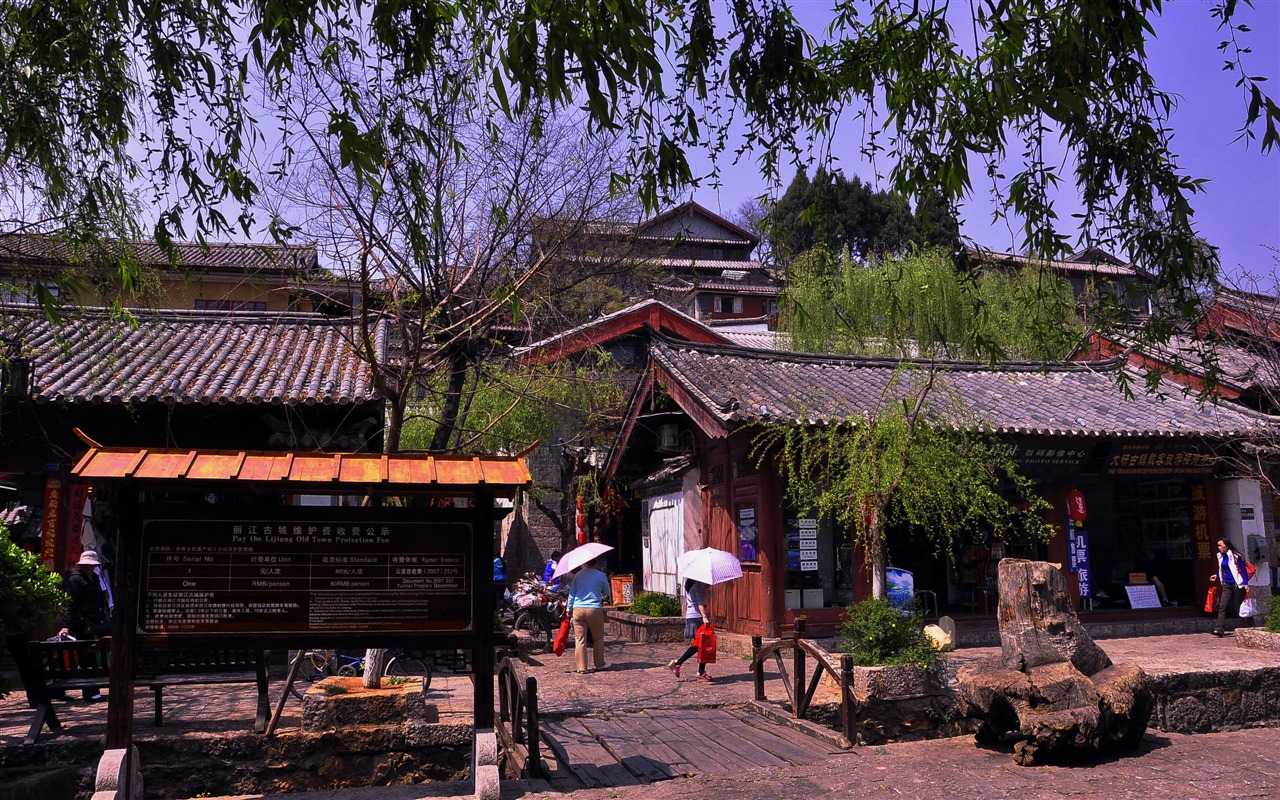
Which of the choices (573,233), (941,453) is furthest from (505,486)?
(941,453)

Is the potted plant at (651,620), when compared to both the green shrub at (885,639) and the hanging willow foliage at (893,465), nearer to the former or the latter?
the hanging willow foliage at (893,465)

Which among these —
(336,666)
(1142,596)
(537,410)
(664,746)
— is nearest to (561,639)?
(336,666)

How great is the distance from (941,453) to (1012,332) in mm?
13978

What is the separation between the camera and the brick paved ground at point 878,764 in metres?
7.27

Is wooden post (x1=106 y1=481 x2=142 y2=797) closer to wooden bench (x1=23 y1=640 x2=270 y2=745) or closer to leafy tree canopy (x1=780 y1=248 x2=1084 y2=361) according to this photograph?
wooden bench (x1=23 y1=640 x2=270 y2=745)

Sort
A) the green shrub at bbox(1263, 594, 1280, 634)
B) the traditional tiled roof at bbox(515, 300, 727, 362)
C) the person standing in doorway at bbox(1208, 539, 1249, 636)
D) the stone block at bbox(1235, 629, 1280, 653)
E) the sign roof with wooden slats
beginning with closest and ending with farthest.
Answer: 1. the sign roof with wooden slats
2. the stone block at bbox(1235, 629, 1280, 653)
3. the green shrub at bbox(1263, 594, 1280, 634)
4. the person standing in doorway at bbox(1208, 539, 1249, 636)
5. the traditional tiled roof at bbox(515, 300, 727, 362)

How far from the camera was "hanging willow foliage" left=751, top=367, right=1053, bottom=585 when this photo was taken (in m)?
11.3

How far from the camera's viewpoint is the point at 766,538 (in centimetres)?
1462

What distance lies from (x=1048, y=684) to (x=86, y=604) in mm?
9950

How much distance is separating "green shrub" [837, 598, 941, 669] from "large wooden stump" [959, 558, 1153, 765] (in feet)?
3.03

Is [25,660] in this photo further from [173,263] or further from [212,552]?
[173,263]

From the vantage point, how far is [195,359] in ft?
47.1

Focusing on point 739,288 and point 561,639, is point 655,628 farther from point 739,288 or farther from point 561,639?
point 739,288

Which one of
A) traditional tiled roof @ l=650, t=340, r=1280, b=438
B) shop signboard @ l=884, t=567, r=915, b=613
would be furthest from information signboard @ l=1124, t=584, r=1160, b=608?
shop signboard @ l=884, t=567, r=915, b=613
